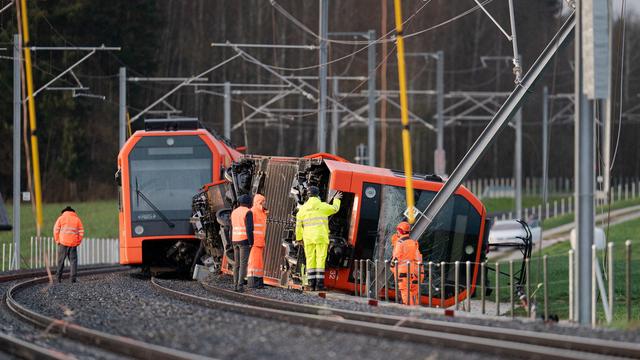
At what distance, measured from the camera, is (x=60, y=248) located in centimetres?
2788

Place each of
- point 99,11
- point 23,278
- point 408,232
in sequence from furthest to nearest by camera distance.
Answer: point 99,11
point 23,278
point 408,232

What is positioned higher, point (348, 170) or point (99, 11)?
point (99, 11)

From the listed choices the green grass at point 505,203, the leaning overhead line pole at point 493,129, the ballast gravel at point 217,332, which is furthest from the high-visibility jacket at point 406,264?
the green grass at point 505,203

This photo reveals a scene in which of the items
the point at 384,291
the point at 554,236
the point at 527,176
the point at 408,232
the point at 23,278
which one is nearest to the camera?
the point at 408,232

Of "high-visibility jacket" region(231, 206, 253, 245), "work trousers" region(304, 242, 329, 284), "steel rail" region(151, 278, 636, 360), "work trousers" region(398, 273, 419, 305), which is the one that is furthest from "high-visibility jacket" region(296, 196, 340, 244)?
"steel rail" region(151, 278, 636, 360)

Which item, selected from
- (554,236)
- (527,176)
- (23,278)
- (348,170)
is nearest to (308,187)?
(348,170)

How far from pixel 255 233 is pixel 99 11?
5703 cm

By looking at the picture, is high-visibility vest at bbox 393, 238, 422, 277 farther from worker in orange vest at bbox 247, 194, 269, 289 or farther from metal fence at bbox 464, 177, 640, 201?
metal fence at bbox 464, 177, 640, 201

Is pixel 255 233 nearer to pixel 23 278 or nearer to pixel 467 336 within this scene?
pixel 467 336

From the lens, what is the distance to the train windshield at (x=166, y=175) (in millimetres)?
28891

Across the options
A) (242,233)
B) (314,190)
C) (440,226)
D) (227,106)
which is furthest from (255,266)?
(227,106)

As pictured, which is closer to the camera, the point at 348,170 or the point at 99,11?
the point at 348,170

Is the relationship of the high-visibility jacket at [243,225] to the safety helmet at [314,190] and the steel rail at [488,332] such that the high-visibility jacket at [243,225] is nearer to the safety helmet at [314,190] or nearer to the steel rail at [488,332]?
the safety helmet at [314,190]

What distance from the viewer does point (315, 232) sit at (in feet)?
69.6
